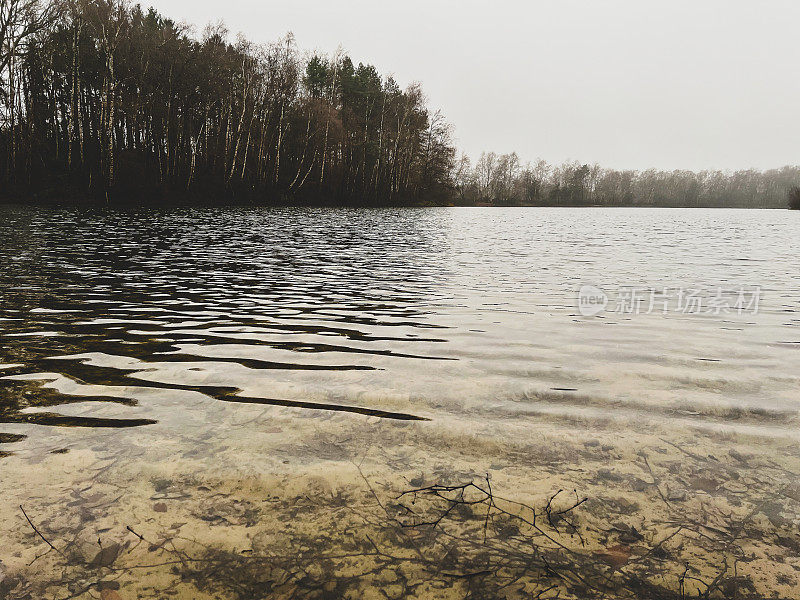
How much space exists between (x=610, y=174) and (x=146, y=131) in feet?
484

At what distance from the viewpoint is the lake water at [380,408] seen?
6.82 ft

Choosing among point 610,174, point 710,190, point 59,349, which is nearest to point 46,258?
point 59,349

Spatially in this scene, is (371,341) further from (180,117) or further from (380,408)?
(180,117)

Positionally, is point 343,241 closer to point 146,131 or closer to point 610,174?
point 146,131

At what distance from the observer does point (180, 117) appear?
126 feet

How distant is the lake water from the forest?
3111cm

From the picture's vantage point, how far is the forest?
3206 cm

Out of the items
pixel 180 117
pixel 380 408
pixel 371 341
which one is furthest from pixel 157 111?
pixel 380 408

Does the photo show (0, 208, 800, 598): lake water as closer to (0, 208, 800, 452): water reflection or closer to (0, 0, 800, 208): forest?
(0, 208, 800, 452): water reflection

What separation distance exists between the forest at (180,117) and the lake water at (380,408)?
31109 mm

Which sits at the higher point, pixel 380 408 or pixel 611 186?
pixel 611 186

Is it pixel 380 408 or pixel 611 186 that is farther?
pixel 611 186

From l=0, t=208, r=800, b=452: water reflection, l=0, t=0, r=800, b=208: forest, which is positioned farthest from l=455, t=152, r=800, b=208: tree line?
l=0, t=208, r=800, b=452: water reflection

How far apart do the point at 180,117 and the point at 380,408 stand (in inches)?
1663
